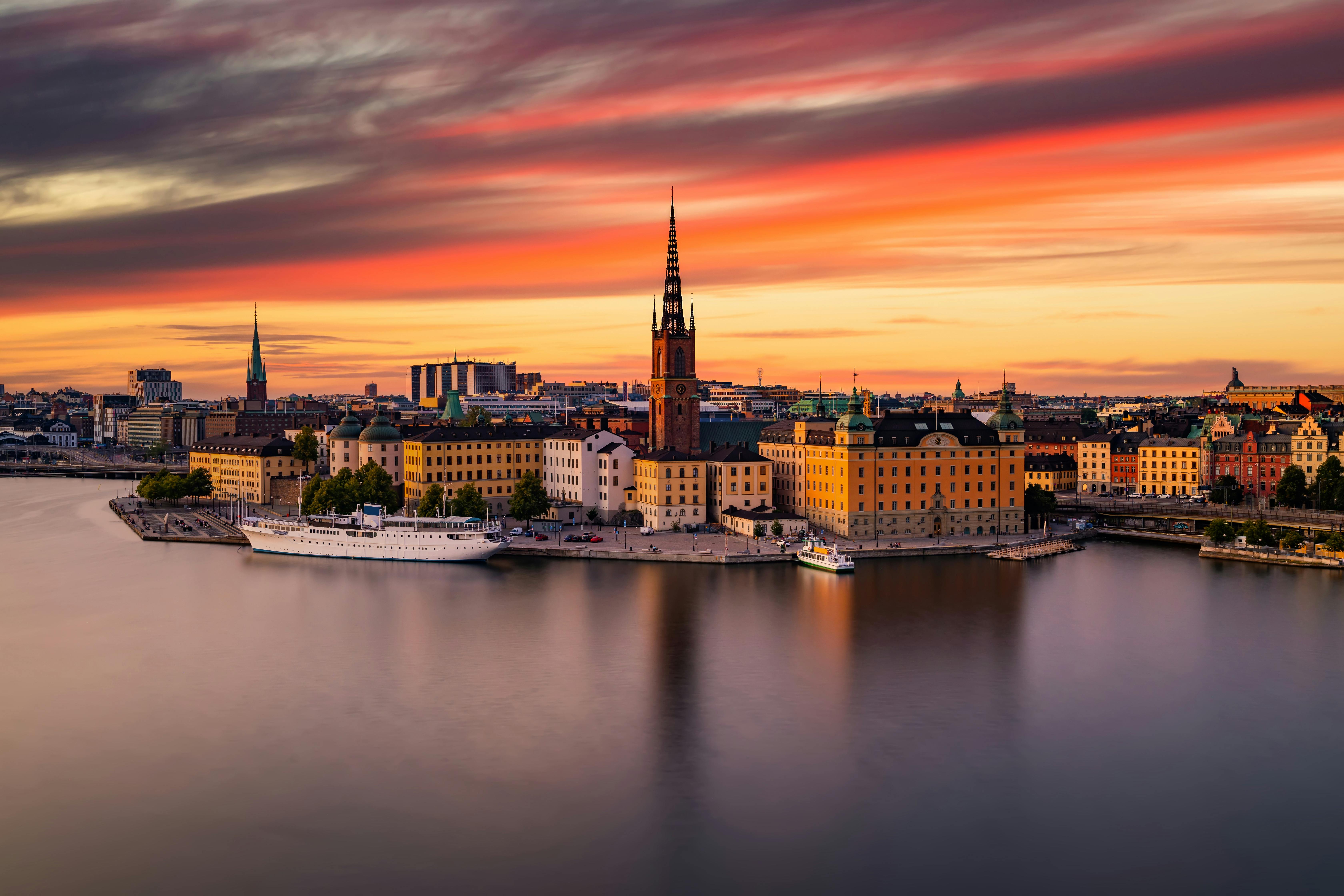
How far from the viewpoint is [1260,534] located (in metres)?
50.6

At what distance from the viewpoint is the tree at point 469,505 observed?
55.2m

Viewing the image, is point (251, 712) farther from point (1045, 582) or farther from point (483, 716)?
point (1045, 582)

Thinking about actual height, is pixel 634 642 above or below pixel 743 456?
below

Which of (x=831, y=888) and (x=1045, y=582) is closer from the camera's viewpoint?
(x=831, y=888)

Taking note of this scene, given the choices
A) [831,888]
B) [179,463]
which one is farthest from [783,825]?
[179,463]

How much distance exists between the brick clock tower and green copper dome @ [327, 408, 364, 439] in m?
17.0

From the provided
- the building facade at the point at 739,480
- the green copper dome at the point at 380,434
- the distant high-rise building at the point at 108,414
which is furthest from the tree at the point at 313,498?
the distant high-rise building at the point at 108,414

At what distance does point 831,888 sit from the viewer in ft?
61.8

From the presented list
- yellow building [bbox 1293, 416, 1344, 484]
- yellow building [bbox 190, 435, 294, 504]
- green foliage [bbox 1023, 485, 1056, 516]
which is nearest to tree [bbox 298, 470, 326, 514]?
yellow building [bbox 190, 435, 294, 504]

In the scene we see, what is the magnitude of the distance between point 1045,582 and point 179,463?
101m

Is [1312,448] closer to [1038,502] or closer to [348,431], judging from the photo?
[1038,502]

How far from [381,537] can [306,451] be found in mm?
25038

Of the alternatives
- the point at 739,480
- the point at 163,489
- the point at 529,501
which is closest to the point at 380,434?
the point at 529,501

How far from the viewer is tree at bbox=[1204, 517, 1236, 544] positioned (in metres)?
52.0
